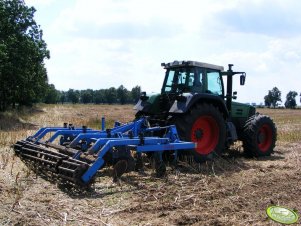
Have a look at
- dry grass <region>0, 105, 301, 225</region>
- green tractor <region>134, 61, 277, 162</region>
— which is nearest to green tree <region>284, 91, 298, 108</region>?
green tractor <region>134, 61, 277, 162</region>

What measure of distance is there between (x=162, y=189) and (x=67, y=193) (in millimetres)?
1448

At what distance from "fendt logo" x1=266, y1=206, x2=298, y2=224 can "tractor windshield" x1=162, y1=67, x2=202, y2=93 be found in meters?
4.13

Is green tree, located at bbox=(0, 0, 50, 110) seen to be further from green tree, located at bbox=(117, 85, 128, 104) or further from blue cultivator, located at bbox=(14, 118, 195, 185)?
green tree, located at bbox=(117, 85, 128, 104)

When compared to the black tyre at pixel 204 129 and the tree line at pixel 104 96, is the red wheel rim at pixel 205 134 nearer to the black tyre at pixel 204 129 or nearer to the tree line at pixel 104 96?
the black tyre at pixel 204 129

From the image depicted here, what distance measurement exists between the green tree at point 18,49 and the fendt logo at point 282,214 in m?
17.6

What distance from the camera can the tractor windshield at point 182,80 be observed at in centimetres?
884

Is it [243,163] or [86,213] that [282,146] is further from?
[86,213]

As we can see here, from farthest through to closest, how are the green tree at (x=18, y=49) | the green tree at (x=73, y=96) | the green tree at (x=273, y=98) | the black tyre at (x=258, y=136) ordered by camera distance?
the green tree at (x=73, y=96), the green tree at (x=273, y=98), the green tree at (x=18, y=49), the black tyre at (x=258, y=136)

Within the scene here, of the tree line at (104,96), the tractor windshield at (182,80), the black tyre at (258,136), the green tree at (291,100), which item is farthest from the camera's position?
the tree line at (104,96)

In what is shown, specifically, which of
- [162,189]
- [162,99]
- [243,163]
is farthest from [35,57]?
[162,189]

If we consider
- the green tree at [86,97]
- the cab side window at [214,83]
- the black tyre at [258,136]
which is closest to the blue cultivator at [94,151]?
the cab side window at [214,83]

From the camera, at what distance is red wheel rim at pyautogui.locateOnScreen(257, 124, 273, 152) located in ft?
33.2

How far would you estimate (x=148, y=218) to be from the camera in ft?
15.5

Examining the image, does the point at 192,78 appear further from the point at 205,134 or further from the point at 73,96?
the point at 73,96
